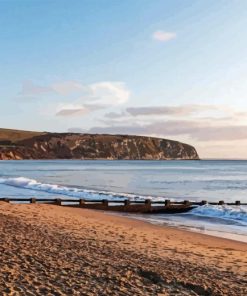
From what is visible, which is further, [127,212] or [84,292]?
[127,212]

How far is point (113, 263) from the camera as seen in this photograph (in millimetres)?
10961

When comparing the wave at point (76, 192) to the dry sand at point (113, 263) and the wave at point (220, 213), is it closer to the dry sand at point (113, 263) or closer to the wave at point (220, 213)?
the wave at point (220, 213)

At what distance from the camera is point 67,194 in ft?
148

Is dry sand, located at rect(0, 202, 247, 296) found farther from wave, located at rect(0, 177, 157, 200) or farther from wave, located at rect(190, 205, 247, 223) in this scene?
wave, located at rect(0, 177, 157, 200)

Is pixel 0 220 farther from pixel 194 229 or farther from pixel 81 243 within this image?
pixel 194 229

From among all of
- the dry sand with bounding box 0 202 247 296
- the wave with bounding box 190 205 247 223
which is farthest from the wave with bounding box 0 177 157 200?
the dry sand with bounding box 0 202 247 296

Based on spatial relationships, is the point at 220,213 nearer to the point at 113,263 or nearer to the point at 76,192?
the point at 113,263

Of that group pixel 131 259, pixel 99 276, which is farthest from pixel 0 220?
pixel 99 276

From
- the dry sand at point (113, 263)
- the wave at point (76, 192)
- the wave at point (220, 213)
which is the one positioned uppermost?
the dry sand at point (113, 263)

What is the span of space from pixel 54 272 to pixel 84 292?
59.8 inches

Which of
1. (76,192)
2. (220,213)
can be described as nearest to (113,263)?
(220,213)

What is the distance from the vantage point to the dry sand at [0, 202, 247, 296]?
877 cm

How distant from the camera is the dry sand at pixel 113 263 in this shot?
28.8 feet

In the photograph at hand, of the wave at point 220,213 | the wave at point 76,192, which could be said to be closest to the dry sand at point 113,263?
the wave at point 220,213
